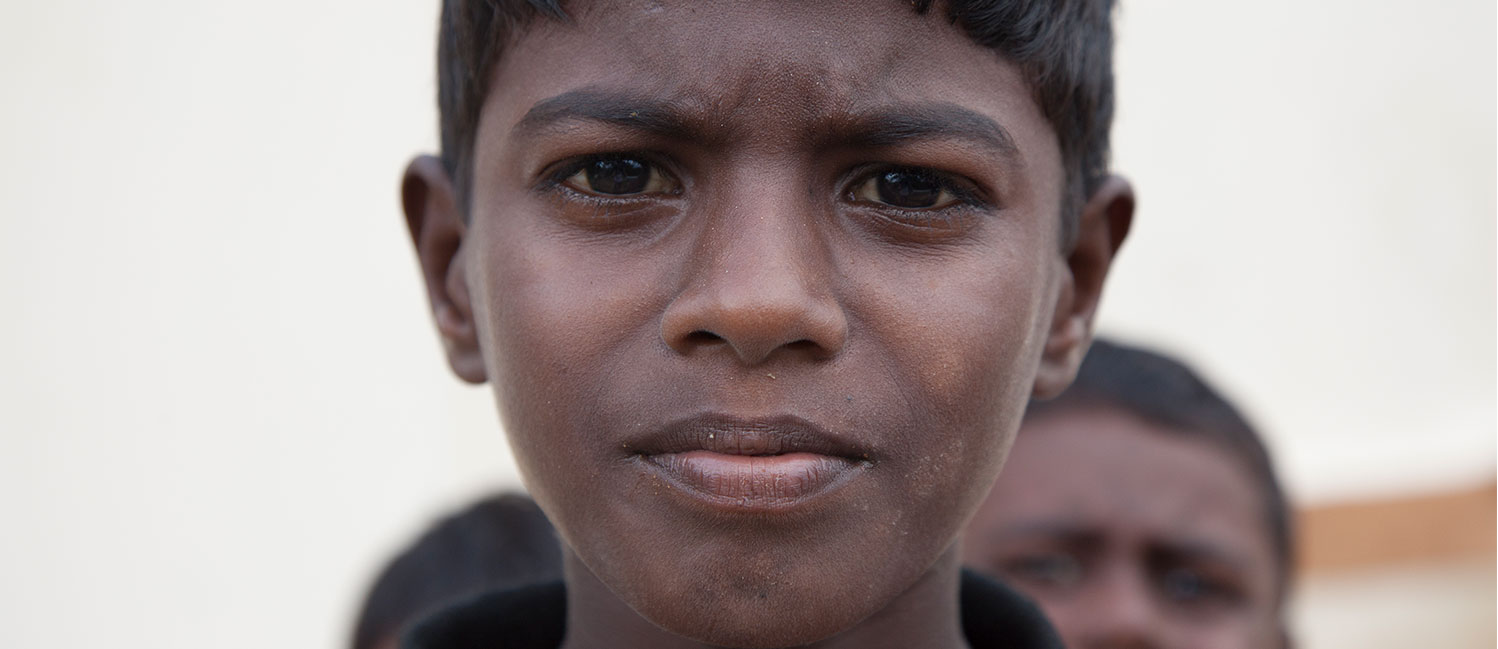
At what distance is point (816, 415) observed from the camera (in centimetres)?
144

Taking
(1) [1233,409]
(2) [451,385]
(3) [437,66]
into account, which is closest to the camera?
(3) [437,66]

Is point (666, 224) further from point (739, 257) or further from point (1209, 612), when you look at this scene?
point (1209, 612)

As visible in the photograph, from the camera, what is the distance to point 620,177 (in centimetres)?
158

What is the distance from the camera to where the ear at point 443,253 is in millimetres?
1853

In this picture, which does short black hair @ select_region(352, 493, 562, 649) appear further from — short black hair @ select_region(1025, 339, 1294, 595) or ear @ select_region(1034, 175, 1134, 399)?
ear @ select_region(1034, 175, 1134, 399)

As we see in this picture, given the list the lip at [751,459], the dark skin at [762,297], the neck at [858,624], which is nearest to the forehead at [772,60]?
the dark skin at [762,297]

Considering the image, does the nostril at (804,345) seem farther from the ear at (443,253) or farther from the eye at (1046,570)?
the eye at (1046,570)

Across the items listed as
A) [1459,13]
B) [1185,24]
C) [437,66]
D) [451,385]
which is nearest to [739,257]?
[437,66]

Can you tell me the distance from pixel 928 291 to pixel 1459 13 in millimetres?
3994

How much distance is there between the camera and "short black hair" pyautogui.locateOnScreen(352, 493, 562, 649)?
10.3 ft

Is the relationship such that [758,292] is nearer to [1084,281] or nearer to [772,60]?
[772,60]

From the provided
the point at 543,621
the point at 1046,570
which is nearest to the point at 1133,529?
the point at 1046,570

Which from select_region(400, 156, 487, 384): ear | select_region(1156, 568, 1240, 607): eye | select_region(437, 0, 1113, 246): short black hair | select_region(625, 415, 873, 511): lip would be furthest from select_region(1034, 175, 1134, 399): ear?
select_region(1156, 568, 1240, 607): eye

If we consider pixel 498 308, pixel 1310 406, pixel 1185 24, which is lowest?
pixel 1310 406
